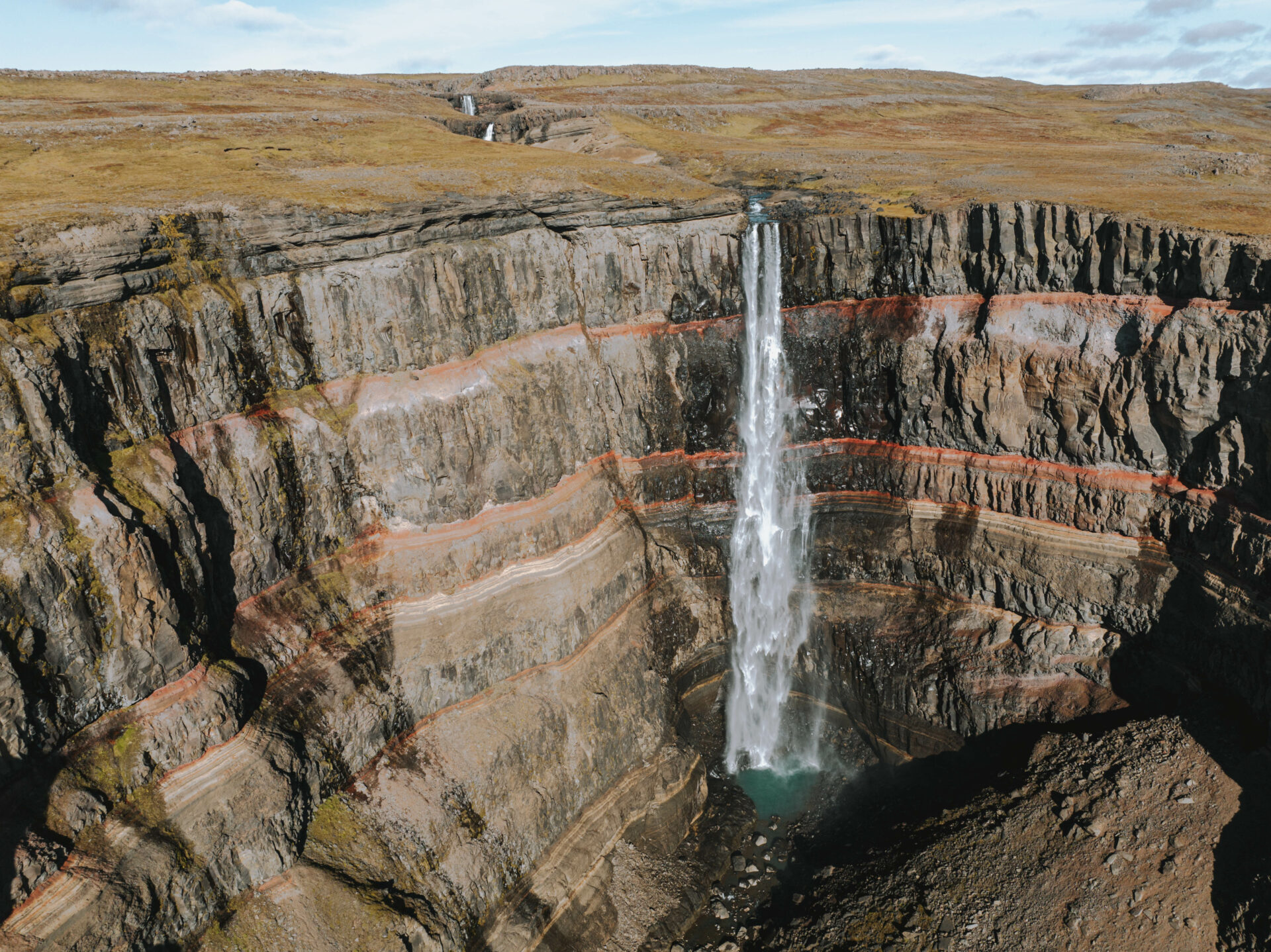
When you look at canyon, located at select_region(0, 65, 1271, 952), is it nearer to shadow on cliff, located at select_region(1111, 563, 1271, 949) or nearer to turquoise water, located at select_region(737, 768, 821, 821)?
shadow on cliff, located at select_region(1111, 563, 1271, 949)

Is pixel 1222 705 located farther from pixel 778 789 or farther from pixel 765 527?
pixel 765 527

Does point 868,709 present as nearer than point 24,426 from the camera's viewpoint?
No

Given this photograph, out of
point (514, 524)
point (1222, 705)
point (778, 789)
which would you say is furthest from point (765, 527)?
point (1222, 705)

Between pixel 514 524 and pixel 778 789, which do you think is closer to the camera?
pixel 514 524

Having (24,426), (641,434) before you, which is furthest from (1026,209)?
(24,426)

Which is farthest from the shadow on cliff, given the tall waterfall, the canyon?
the tall waterfall

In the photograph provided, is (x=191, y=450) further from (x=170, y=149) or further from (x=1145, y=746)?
(x=1145, y=746)

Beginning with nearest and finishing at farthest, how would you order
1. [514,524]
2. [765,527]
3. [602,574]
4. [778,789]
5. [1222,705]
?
[1222,705], [514,524], [602,574], [778,789], [765,527]
